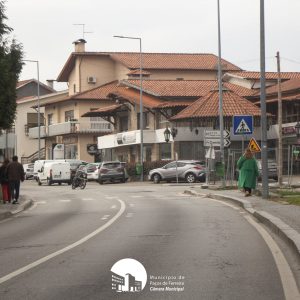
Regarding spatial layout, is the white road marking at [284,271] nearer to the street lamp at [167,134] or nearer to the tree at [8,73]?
the tree at [8,73]

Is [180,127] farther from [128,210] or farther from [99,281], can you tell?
[99,281]

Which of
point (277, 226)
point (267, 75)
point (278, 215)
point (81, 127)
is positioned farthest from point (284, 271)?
point (81, 127)

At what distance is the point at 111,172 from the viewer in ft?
163

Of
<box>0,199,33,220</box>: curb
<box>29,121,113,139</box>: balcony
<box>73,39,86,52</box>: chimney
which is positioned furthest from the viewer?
<box>73,39,86,52</box>: chimney

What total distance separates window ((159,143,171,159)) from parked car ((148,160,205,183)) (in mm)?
6695

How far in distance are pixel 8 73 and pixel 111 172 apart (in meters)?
28.6

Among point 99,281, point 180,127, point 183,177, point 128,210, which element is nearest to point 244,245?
point 99,281

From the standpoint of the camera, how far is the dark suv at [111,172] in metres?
49.5

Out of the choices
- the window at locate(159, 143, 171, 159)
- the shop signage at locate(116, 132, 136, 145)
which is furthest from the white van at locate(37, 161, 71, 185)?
the shop signage at locate(116, 132, 136, 145)

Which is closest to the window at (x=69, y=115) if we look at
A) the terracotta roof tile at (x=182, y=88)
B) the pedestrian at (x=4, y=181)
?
the terracotta roof tile at (x=182, y=88)

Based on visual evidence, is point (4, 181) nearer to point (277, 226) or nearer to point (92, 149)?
point (277, 226)

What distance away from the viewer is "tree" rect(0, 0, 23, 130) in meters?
21.1

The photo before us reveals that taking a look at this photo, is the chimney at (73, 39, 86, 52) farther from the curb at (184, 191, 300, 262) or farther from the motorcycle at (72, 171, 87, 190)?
the curb at (184, 191, 300, 262)

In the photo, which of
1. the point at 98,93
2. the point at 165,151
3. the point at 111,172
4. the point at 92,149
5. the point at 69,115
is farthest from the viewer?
the point at 69,115
